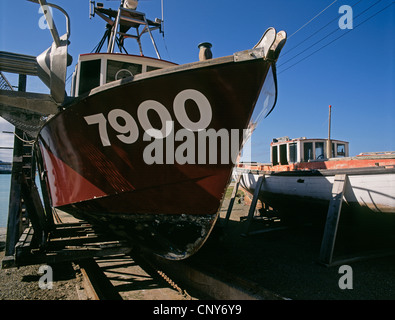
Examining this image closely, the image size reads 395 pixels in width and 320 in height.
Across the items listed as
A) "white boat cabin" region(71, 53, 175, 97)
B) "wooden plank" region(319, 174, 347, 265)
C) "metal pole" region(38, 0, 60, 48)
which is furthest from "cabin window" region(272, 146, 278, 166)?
"metal pole" region(38, 0, 60, 48)

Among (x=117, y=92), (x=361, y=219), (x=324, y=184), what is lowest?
(x=361, y=219)

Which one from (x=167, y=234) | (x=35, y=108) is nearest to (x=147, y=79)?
(x=35, y=108)

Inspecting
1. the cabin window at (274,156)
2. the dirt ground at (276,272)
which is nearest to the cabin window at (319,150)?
the cabin window at (274,156)

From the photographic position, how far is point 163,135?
298 centimetres

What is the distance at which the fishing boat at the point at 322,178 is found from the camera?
4.55 metres

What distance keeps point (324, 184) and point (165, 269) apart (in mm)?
3849

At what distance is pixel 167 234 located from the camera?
3.27 m

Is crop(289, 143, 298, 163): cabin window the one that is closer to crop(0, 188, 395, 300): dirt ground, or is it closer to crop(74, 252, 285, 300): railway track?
crop(0, 188, 395, 300): dirt ground

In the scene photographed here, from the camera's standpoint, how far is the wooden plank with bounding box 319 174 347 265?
420 cm

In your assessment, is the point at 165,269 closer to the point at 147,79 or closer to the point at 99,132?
the point at 99,132

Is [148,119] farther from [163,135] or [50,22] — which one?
[50,22]

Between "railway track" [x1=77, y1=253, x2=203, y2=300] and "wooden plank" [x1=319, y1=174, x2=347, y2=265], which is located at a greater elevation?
"wooden plank" [x1=319, y1=174, x2=347, y2=265]

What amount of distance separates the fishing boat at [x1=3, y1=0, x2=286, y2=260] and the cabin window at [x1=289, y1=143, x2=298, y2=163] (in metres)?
5.23

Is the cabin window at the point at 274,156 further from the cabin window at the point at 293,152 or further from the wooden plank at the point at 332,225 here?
the wooden plank at the point at 332,225
